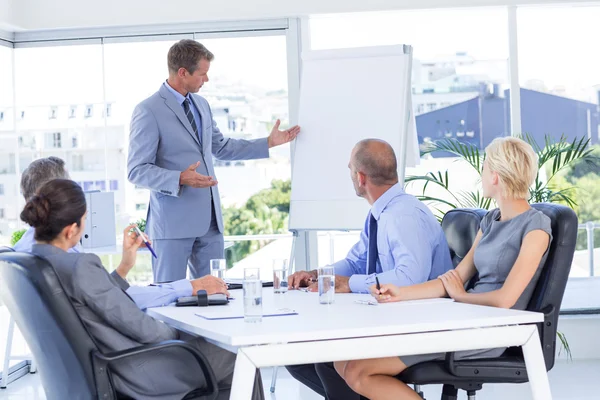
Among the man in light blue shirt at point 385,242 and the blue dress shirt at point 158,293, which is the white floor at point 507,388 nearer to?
the man in light blue shirt at point 385,242

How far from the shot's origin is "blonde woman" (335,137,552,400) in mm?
2693

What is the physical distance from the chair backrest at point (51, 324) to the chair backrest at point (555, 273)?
4.85 feet

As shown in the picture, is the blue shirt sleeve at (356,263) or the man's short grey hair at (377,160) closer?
the man's short grey hair at (377,160)

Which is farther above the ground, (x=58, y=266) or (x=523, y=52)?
(x=523, y=52)

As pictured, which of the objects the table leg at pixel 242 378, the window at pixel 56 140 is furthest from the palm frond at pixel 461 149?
the table leg at pixel 242 378

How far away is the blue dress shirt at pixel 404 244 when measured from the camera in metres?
2.97

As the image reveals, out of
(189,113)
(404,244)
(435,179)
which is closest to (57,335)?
(404,244)

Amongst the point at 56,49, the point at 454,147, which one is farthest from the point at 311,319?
the point at 56,49

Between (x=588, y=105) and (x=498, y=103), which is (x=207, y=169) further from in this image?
(x=588, y=105)

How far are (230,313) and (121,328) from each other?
1.13 feet

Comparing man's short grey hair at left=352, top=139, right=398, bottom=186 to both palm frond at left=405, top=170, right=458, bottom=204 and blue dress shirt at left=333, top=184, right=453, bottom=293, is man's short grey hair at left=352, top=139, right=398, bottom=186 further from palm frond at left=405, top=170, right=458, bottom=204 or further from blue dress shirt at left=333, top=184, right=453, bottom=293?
palm frond at left=405, top=170, right=458, bottom=204

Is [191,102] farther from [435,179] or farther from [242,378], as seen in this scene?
[242,378]

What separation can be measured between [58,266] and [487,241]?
1.48 m

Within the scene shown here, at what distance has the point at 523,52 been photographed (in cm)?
541
